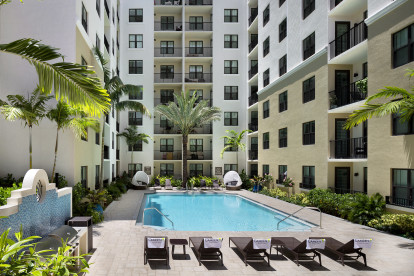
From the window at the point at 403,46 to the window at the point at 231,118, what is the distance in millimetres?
25367

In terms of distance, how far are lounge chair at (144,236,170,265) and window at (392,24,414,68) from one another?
41.3 ft

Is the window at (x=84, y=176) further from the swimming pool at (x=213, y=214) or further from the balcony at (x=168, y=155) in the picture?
the balcony at (x=168, y=155)

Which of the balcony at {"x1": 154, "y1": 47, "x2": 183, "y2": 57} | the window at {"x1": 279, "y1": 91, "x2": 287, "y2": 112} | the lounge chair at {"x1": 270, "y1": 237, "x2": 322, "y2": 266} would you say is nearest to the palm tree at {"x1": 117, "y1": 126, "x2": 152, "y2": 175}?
the balcony at {"x1": 154, "y1": 47, "x2": 183, "y2": 57}

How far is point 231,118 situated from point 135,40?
1455 cm

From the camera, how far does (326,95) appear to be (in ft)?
70.7

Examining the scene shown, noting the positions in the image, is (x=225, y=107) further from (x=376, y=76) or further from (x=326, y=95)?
(x=376, y=76)

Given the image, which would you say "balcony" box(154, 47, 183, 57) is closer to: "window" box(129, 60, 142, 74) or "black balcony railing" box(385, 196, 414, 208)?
"window" box(129, 60, 142, 74)

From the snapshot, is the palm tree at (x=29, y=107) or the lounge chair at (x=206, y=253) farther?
the palm tree at (x=29, y=107)

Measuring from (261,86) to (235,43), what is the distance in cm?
979

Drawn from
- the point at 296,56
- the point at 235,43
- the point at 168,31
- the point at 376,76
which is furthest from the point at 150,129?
the point at 376,76

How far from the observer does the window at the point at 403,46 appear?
14.8 meters

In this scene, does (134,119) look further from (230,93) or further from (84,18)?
(84,18)

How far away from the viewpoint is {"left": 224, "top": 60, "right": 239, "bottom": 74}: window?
4081 cm

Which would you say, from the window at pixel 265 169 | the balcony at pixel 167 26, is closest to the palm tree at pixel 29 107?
the window at pixel 265 169
